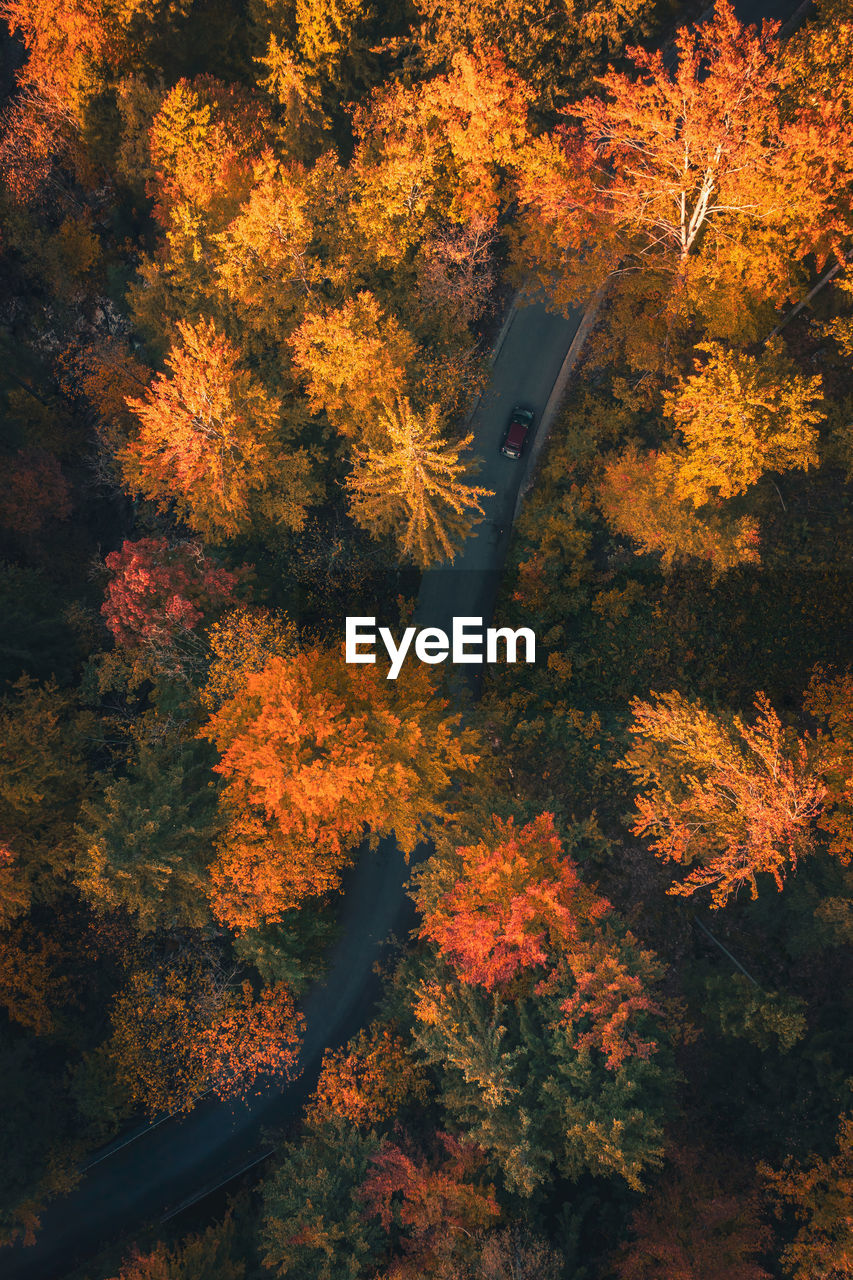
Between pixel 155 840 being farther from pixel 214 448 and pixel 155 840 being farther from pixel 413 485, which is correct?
pixel 413 485

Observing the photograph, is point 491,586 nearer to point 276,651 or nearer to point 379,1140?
point 276,651

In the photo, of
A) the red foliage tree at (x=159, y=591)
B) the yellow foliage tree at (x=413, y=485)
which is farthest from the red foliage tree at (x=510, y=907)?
the red foliage tree at (x=159, y=591)

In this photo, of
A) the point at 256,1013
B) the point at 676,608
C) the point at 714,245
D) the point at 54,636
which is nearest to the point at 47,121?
the point at 54,636

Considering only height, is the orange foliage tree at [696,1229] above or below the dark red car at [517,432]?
below

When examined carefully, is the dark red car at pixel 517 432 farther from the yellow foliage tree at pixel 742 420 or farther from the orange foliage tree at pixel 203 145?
the orange foliage tree at pixel 203 145

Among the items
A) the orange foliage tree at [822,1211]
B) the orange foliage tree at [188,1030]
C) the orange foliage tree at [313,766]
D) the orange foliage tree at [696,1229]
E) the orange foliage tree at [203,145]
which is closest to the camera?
the orange foliage tree at [822,1211]

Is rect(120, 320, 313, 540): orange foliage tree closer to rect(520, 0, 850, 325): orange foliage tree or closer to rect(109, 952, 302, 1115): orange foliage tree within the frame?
rect(520, 0, 850, 325): orange foliage tree

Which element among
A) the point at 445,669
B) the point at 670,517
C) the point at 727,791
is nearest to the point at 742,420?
the point at 670,517

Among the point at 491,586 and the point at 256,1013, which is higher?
the point at 491,586
